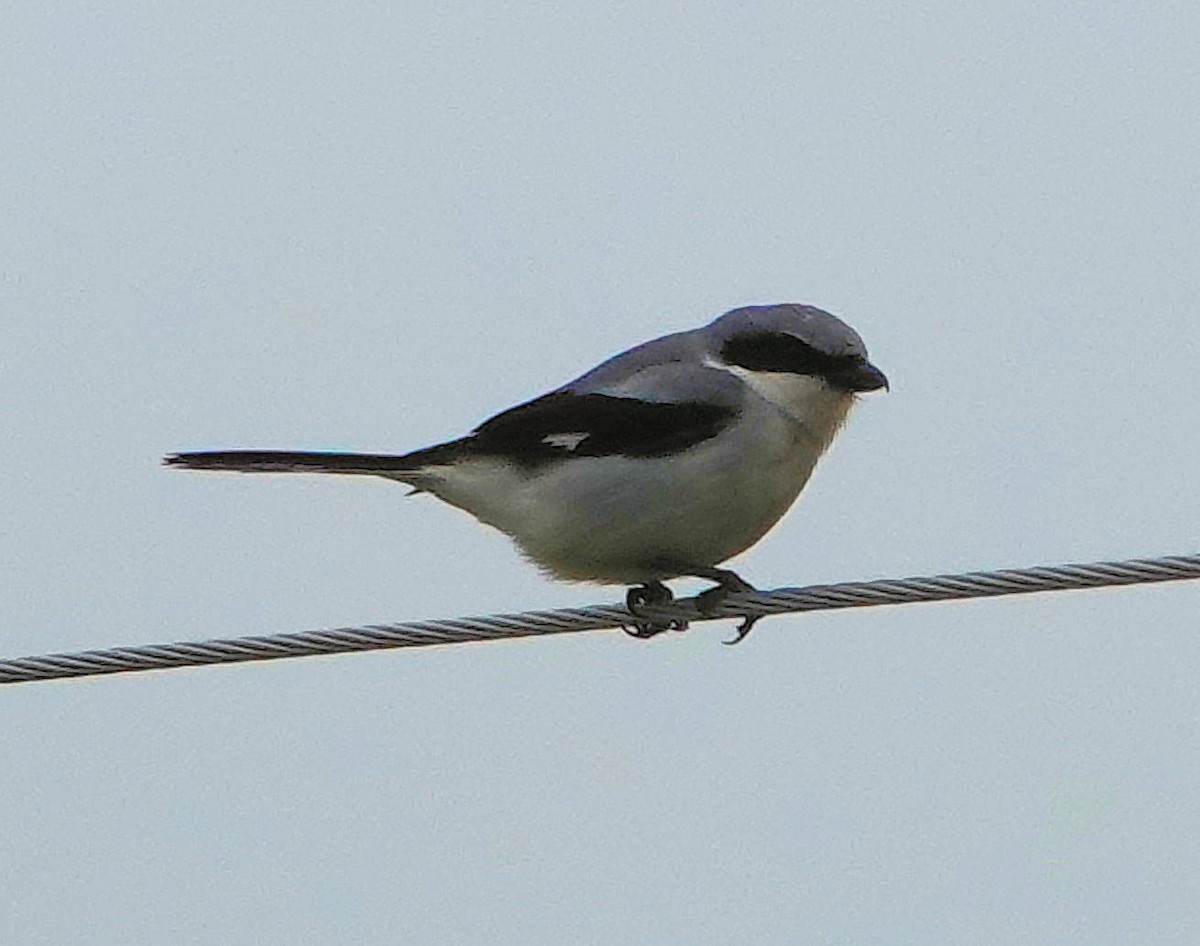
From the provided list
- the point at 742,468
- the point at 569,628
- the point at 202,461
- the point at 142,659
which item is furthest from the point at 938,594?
the point at 202,461

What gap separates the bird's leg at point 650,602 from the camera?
5.58 metres

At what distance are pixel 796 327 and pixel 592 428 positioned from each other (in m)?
0.53

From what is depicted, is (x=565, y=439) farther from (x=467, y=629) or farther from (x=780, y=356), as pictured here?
(x=467, y=629)

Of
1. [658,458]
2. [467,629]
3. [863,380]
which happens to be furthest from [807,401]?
[467,629]

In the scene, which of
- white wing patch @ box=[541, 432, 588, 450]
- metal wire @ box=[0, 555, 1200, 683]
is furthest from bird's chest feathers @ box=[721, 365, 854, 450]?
metal wire @ box=[0, 555, 1200, 683]

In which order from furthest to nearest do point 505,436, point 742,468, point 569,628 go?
point 505,436 → point 742,468 → point 569,628

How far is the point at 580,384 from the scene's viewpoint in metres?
5.93

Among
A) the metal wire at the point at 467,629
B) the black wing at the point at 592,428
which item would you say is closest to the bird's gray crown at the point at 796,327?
the black wing at the point at 592,428

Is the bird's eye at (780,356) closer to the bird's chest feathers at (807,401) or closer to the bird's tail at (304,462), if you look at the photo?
the bird's chest feathers at (807,401)

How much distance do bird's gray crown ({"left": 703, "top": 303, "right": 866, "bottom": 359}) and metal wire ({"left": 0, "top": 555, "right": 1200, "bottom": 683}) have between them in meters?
1.19

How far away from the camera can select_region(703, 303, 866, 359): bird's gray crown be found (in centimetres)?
570

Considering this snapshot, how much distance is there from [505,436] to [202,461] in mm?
727

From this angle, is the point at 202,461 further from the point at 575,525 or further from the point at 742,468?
the point at 742,468

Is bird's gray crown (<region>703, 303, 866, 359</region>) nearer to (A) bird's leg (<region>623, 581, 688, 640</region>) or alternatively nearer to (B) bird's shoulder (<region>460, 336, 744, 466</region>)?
(B) bird's shoulder (<region>460, 336, 744, 466</region>)
